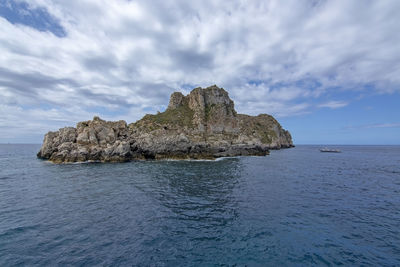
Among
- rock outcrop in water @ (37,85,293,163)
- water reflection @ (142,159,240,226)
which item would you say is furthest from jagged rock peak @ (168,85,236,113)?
water reflection @ (142,159,240,226)

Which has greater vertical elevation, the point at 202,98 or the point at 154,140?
the point at 202,98

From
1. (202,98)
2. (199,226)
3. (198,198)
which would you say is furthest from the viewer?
(202,98)

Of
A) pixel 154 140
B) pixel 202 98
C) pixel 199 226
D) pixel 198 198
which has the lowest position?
pixel 199 226

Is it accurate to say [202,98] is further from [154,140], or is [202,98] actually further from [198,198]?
[198,198]

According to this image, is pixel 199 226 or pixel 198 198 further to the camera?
pixel 198 198

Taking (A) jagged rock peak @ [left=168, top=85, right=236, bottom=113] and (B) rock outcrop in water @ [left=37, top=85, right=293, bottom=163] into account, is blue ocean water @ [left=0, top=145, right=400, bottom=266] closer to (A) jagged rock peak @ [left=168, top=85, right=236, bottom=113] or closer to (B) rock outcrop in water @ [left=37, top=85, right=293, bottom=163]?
(B) rock outcrop in water @ [left=37, top=85, right=293, bottom=163]

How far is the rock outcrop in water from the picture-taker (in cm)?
6419

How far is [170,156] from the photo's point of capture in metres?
72.3

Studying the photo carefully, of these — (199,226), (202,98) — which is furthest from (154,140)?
(202,98)

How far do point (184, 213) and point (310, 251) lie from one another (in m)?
11.6

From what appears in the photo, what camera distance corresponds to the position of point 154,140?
73.6 metres

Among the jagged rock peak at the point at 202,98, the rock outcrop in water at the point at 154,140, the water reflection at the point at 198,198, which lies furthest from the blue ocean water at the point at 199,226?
the jagged rock peak at the point at 202,98

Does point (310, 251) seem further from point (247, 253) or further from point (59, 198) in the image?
point (59, 198)

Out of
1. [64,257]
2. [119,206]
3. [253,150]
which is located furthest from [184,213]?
[253,150]
